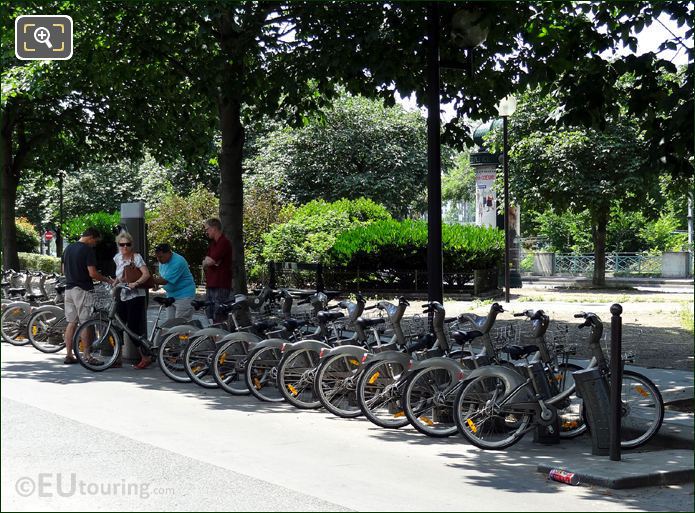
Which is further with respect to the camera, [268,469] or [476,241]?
[476,241]

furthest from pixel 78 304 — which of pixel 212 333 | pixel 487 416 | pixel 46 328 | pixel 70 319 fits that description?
pixel 487 416

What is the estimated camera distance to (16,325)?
15375 millimetres

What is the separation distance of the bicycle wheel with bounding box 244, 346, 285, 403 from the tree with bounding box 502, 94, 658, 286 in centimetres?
2192

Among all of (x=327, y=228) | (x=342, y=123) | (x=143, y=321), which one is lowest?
(x=143, y=321)

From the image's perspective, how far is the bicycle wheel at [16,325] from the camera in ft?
49.9

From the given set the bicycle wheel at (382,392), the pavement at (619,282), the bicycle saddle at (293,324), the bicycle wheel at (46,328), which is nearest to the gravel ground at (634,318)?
the bicycle wheel at (382,392)

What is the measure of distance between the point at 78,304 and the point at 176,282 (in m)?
1.37

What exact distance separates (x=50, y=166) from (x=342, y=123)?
23.1 meters

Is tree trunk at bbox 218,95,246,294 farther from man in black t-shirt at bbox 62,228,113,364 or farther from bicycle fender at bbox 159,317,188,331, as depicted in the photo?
bicycle fender at bbox 159,317,188,331

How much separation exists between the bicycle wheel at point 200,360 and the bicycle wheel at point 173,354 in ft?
1.34

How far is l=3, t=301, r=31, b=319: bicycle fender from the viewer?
1519 cm

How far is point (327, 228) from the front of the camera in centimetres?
2886

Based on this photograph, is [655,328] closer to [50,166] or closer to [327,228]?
[327,228]

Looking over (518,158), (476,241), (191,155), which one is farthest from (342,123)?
(191,155)
